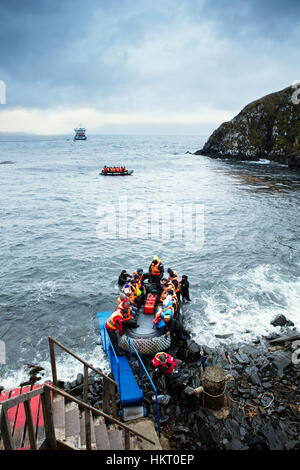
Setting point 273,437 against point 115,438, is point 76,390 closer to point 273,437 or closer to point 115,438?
point 115,438

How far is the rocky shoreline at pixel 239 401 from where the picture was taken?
8008 millimetres

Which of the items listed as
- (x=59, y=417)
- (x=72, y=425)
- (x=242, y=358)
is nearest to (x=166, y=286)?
(x=242, y=358)

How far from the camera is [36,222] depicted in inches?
1201

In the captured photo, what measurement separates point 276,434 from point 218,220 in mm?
24095

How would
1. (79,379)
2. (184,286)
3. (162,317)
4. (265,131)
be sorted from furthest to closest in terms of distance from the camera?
(265,131) < (184,286) < (162,317) < (79,379)

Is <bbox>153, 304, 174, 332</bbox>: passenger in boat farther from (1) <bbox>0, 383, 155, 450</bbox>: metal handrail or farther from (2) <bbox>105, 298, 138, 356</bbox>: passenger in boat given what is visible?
(1) <bbox>0, 383, 155, 450</bbox>: metal handrail

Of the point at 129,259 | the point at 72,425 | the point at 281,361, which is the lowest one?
the point at 281,361

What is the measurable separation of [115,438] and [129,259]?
1543 cm

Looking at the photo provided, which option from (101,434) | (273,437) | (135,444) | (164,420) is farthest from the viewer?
(164,420)

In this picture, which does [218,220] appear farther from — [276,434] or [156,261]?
[276,434]

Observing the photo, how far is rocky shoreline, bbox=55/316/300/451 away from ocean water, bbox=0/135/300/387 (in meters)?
1.15

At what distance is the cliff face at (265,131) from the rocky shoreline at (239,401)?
60.1m

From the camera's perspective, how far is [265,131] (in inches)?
2827

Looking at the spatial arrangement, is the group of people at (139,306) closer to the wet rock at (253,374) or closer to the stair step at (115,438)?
the wet rock at (253,374)
